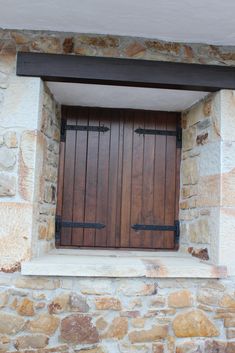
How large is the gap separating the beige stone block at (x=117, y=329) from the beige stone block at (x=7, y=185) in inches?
40.9

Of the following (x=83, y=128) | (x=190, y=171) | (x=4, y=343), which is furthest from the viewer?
(x=83, y=128)

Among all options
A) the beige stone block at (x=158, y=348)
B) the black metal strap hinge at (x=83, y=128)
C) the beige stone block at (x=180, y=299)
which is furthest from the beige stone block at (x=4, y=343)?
the black metal strap hinge at (x=83, y=128)

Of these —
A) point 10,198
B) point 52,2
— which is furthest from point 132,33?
point 10,198

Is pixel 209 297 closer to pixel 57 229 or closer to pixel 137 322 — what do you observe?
pixel 137 322

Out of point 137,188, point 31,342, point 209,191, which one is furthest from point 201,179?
point 31,342

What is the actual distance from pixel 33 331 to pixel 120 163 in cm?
136

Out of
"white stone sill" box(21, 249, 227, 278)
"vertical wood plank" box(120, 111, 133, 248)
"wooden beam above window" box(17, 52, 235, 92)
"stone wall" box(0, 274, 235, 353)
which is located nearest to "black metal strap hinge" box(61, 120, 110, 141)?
"vertical wood plank" box(120, 111, 133, 248)

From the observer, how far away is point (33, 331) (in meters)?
2.34

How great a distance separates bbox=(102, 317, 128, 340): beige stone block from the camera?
2.38 meters

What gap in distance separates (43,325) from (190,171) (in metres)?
1.51

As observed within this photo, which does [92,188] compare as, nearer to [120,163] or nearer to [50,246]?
[120,163]

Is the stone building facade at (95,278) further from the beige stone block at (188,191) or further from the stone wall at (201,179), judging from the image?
the beige stone block at (188,191)

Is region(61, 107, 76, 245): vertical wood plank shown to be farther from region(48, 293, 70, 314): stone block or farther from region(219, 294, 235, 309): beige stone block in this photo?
region(219, 294, 235, 309): beige stone block

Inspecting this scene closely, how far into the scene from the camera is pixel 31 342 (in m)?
2.34
